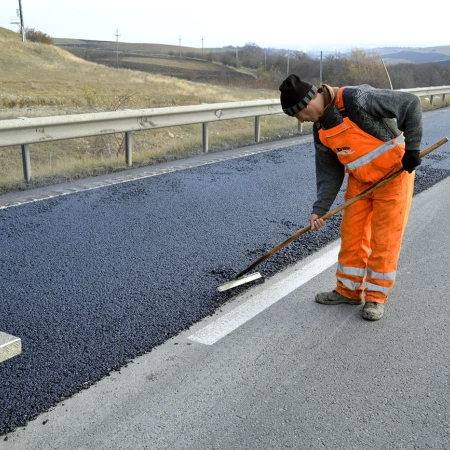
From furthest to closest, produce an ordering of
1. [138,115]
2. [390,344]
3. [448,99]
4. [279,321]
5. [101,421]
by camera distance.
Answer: [448,99]
[138,115]
[279,321]
[390,344]
[101,421]

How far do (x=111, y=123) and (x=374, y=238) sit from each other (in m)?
5.11

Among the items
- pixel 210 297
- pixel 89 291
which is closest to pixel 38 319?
pixel 89 291

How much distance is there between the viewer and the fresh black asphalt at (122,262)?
10.00 ft

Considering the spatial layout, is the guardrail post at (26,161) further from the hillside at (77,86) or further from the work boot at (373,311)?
the hillside at (77,86)

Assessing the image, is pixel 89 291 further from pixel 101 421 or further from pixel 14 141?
pixel 14 141

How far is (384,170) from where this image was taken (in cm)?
375

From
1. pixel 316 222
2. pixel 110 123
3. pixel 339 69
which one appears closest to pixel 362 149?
pixel 316 222

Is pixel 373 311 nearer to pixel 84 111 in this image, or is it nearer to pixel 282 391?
pixel 282 391

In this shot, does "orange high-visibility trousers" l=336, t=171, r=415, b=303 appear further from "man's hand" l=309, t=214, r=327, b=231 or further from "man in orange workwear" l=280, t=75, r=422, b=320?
"man's hand" l=309, t=214, r=327, b=231

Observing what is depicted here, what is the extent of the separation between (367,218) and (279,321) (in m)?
0.90

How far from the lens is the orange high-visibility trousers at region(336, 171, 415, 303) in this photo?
3771mm

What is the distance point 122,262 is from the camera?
4.50 meters

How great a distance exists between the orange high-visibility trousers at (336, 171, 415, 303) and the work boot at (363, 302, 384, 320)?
1.2 inches

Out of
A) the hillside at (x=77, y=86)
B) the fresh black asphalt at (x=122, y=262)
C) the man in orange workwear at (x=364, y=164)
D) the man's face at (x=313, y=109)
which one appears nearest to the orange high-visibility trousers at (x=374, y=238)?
the man in orange workwear at (x=364, y=164)
